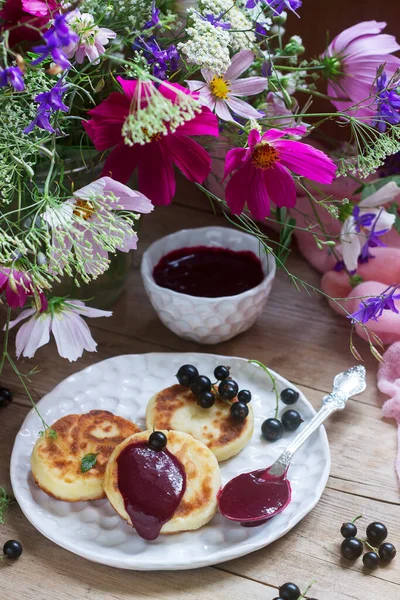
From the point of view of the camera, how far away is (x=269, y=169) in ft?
2.93

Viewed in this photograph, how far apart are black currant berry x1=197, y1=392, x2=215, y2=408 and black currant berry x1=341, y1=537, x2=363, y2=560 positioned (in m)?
0.24

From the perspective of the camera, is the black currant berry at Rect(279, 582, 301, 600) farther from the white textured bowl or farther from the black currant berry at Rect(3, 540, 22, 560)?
the white textured bowl

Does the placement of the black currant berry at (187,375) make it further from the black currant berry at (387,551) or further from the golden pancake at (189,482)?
the black currant berry at (387,551)

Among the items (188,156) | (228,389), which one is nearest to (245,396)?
(228,389)

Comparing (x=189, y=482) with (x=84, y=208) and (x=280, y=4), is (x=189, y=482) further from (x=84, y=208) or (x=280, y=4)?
(x=280, y=4)

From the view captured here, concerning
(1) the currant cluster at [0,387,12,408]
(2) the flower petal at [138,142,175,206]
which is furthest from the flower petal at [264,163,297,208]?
(1) the currant cluster at [0,387,12,408]

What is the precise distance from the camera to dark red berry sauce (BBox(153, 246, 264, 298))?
3.78 feet

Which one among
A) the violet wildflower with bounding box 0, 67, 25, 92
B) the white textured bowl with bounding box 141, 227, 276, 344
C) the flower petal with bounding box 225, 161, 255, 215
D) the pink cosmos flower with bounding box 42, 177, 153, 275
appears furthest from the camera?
the white textured bowl with bounding box 141, 227, 276, 344

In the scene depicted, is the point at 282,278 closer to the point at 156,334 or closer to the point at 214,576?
the point at 156,334

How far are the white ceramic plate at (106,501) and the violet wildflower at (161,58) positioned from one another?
414 mm

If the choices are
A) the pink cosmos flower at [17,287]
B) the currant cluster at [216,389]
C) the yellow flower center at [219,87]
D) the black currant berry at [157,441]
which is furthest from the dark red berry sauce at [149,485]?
the yellow flower center at [219,87]

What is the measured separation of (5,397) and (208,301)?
0.32m

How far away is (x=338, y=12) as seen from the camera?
4.43 ft

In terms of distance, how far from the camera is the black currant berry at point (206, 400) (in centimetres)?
100
